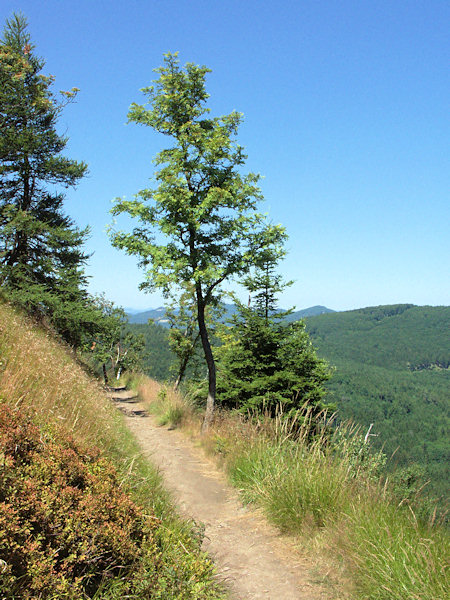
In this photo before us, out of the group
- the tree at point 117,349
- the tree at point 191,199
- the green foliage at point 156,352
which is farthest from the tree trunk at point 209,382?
the green foliage at point 156,352

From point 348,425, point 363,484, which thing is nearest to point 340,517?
point 363,484

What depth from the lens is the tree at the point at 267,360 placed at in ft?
50.3

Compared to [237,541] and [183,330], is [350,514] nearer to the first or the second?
[237,541]

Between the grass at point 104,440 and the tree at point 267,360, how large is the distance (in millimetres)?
9683

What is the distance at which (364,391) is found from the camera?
19050 cm

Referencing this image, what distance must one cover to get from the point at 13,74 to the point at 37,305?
30.4 ft

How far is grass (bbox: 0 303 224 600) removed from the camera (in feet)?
10.5

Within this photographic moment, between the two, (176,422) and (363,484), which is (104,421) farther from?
(176,422)

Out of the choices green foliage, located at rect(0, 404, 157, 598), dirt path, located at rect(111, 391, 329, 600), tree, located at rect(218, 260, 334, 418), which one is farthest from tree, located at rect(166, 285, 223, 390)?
green foliage, located at rect(0, 404, 157, 598)

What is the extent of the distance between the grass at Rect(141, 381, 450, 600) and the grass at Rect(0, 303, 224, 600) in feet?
4.43

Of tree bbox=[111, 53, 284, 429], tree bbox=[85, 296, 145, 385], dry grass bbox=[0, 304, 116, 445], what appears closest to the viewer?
dry grass bbox=[0, 304, 116, 445]

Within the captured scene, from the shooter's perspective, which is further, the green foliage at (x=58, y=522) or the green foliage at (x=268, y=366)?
the green foliage at (x=268, y=366)

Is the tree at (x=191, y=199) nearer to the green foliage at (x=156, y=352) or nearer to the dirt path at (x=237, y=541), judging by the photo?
the dirt path at (x=237, y=541)

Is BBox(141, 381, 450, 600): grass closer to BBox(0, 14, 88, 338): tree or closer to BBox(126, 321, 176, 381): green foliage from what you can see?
BBox(0, 14, 88, 338): tree
